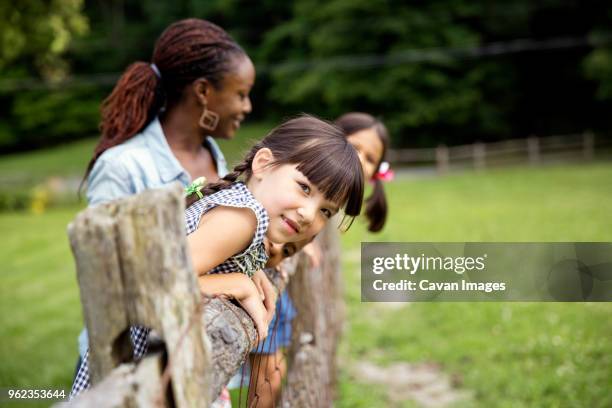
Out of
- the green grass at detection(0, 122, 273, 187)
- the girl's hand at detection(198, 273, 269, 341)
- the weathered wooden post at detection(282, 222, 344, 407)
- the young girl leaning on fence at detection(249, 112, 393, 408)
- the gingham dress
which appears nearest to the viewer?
the girl's hand at detection(198, 273, 269, 341)

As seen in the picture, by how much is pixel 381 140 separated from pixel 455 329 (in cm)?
258

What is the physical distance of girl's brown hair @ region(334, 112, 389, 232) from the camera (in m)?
3.38

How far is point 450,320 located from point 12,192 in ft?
64.0

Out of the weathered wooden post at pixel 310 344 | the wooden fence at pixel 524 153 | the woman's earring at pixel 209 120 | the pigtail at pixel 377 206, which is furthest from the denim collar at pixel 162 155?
the wooden fence at pixel 524 153

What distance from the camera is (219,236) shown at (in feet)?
4.77

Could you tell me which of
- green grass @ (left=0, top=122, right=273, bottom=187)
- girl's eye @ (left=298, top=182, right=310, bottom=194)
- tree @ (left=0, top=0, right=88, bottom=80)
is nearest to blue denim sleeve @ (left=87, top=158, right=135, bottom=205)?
girl's eye @ (left=298, top=182, right=310, bottom=194)

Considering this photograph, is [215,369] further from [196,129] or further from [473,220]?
[473,220]

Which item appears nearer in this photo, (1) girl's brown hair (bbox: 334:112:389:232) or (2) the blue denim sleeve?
(2) the blue denim sleeve

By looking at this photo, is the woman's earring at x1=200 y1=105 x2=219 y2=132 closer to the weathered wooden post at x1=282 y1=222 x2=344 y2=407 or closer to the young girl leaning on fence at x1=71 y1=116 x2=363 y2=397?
the young girl leaning on fence at x1=71 y1=116 x2=363 y2=397

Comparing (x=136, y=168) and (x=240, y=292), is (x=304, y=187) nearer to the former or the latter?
(x=240, y=292)

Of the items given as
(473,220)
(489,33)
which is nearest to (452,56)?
(489,33)

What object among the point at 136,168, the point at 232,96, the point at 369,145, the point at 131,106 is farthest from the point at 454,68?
the point at 136,168

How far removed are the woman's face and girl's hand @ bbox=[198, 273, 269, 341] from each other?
3.60 ft

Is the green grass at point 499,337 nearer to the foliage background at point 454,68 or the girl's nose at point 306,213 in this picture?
the girl's nose at point 306,213
